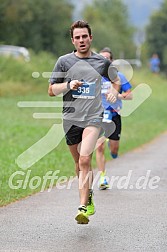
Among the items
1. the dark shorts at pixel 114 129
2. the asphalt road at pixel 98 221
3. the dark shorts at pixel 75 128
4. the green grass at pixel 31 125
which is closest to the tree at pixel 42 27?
the green grass at pixel 31 125

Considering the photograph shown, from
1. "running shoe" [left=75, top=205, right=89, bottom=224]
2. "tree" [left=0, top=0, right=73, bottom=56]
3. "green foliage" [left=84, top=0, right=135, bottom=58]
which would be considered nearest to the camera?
"running shoe" [left=75, top=205, right=89, bottom=224]

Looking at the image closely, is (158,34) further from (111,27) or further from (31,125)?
(31,125)

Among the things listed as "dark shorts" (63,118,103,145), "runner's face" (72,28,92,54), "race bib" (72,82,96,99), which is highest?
"runner's face" (72,28,92,54)

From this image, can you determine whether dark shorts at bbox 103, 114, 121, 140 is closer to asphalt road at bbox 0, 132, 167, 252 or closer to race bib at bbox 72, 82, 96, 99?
asphalt road at bbox 0, 132, 167, 252

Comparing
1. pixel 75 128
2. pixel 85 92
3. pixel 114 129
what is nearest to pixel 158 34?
pixel 114 129

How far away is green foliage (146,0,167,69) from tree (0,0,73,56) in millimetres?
23905

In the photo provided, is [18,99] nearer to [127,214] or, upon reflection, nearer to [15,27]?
[127,214]

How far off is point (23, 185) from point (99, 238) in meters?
3.94

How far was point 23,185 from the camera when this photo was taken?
1152 cm

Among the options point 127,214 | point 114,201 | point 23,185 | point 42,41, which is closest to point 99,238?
point 127,214

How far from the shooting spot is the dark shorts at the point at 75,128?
27.9 ft

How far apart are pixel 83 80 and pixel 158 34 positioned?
3216 inches

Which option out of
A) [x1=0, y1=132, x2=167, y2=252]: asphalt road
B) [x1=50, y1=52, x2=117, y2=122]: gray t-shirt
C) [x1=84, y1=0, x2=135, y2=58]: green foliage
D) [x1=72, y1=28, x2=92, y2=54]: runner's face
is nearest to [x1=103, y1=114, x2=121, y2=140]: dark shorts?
[x1=0, y1=132, x2=167, y2=252]: asphalt road

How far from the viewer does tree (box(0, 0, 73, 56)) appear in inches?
2166
